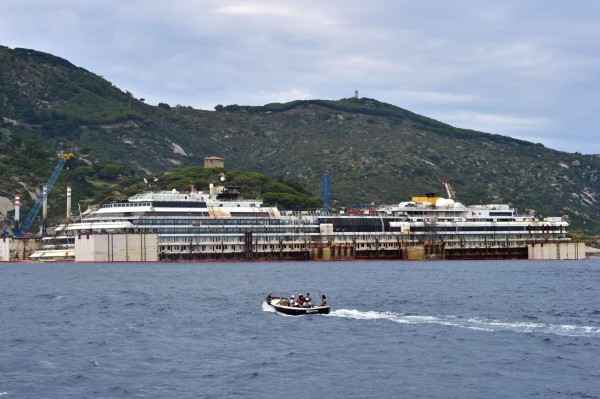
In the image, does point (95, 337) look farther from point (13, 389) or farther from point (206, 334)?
point (13, 389)

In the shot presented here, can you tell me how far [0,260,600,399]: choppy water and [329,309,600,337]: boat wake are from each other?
19 cm

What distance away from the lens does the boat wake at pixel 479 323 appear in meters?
100

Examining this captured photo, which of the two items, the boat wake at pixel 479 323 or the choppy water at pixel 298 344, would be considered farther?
the boat wake at pixel 479 323

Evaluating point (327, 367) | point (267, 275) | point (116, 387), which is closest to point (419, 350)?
point (327, 367)

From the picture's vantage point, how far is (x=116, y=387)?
7362 cm

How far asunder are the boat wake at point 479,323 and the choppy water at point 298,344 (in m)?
0.19

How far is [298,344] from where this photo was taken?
92.6 metres

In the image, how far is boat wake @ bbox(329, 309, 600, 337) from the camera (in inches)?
3952

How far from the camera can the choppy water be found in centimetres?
7412

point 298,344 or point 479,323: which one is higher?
→ point 479,323

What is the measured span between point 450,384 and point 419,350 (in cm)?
1414

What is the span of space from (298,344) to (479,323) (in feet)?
71.9

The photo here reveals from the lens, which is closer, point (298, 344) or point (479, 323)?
point (298, 344)

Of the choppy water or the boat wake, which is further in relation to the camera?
the boat wake
